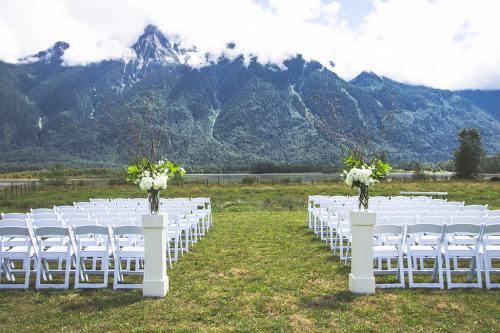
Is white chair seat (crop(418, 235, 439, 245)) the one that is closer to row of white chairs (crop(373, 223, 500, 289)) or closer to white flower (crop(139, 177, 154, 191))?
row of white chairs (crop(373, 223, 500, 289))

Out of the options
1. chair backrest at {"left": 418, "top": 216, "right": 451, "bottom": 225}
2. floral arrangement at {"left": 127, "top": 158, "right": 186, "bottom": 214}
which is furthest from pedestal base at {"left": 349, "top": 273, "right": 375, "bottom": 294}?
floral arrangement at {"left": 127, "top": 158, "right": 186, "bottom": 214}

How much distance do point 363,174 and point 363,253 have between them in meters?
1.18

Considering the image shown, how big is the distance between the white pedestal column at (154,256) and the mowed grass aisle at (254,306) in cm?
19

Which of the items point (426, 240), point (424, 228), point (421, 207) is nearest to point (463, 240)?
point (426, 240)

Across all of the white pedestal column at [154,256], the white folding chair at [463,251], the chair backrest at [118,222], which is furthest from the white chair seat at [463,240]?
the chair backrest at [118,222]

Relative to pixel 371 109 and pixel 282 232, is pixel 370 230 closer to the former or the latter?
pixel 282 232

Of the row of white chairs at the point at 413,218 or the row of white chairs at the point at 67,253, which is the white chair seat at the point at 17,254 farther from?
the row of white chairs at the point at 413,218

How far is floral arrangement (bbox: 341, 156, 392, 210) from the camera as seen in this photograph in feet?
24.7

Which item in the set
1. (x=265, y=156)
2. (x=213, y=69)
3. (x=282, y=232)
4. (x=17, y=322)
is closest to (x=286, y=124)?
(x=265, y=156)

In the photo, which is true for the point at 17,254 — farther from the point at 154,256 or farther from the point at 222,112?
the point at 222,112

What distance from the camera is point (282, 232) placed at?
1398 cm

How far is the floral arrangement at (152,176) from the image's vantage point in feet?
24.5

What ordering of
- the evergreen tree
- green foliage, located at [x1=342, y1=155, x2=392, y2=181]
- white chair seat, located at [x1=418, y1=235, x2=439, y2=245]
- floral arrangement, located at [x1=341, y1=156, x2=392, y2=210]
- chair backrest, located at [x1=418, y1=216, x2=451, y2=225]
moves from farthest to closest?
1. the evergreen tree
2. white chair seat, located at [x1=418, y1=235, x2=439, y2=245]
3. chair backrest, located at [x1=418, y1=216, x2=451, y2=225]
4. green foliage, located at [x1=342, y1=155, x2=392, y2=181]
5. floral arrangement, located at [x1=341, y1=156, x2=392, y2=210]

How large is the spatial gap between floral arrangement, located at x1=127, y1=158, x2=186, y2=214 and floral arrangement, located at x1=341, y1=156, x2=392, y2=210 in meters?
2.57
